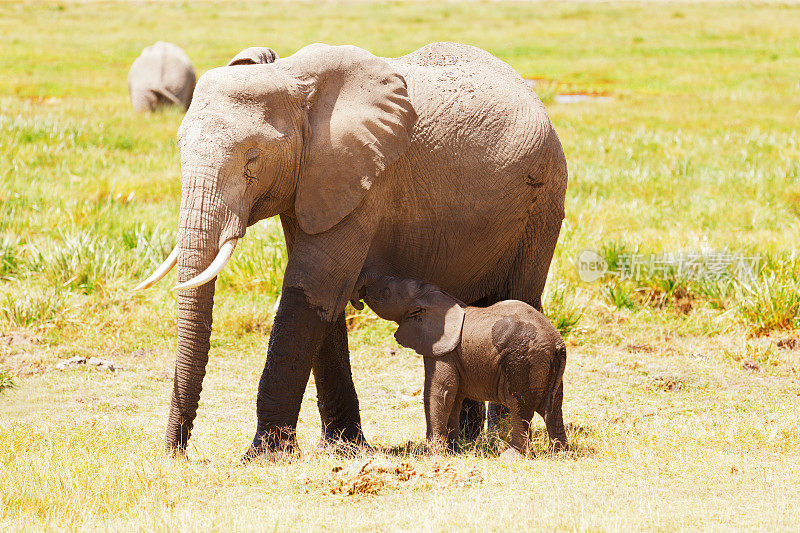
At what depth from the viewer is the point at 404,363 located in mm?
8836

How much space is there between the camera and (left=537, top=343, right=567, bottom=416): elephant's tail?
5.85 meters

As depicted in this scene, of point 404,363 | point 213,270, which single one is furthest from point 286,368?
point 404,363

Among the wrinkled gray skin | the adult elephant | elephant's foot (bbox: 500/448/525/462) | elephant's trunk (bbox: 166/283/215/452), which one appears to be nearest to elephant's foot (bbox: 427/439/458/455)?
elephant's foot (bbox: 500/448/525/462)

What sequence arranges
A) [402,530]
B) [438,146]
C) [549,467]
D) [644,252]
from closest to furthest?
[402,530] → [549,467] → [438,146] → [644,252]

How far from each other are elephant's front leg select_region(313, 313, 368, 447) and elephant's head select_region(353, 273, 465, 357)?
407 mm

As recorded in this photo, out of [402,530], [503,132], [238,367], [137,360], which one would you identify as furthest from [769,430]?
[137,360]

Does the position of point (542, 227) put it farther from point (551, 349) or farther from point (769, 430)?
point (769, 430)

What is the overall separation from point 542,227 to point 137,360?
12.9 ft

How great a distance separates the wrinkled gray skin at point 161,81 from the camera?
2142 cm

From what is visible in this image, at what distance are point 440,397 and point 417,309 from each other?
20.4 inches

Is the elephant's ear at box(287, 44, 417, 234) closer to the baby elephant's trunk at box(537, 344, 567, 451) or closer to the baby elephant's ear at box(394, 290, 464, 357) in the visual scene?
the baby elephant's ear at box(394, 290, 464, 357)

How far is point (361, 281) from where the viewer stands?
19.5ft
